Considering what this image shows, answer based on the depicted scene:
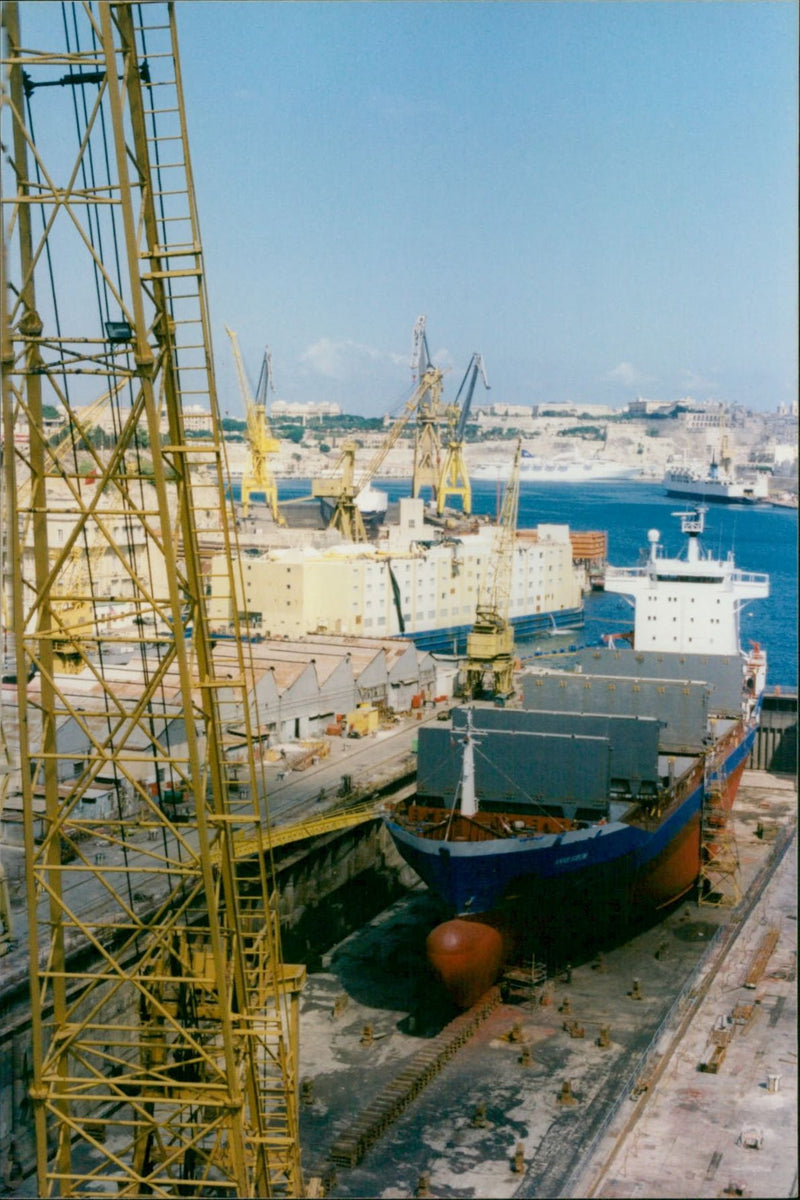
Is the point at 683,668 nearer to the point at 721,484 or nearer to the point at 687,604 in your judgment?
the point at 687,604

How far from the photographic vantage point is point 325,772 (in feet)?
104

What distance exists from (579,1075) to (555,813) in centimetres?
570

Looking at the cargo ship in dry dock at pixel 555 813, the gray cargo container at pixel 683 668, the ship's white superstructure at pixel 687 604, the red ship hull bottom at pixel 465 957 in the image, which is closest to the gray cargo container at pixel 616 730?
the cargo ship in dry dock at pixel 555 813

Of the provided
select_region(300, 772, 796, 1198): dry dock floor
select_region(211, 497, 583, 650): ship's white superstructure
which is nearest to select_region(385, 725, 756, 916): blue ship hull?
select_region(300, 772, 796, 1198): dry dock floor

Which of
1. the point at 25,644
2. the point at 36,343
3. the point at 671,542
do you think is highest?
the point at 36,343

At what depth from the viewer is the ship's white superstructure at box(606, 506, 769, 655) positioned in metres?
40.7

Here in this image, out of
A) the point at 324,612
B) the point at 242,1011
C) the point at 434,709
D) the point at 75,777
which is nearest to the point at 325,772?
the point at 75,777

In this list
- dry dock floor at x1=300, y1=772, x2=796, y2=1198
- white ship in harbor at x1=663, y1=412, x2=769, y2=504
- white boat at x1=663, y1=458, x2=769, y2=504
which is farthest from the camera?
white ship in harbor at x1=663, y1=412, x2=769, y2=504

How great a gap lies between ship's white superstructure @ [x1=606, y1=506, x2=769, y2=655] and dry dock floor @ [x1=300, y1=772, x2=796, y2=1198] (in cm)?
1472

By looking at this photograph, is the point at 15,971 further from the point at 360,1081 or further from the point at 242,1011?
the point at 242,1011

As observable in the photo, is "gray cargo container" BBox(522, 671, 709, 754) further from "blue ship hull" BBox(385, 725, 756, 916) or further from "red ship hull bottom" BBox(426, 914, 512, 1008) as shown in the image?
"red ship hull bottom" BBox(426, 914, 512, 1008)

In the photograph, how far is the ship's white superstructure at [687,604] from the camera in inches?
1601

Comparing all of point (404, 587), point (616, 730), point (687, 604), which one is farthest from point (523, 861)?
point (404, 587)

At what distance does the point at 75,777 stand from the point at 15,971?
11033 mm
